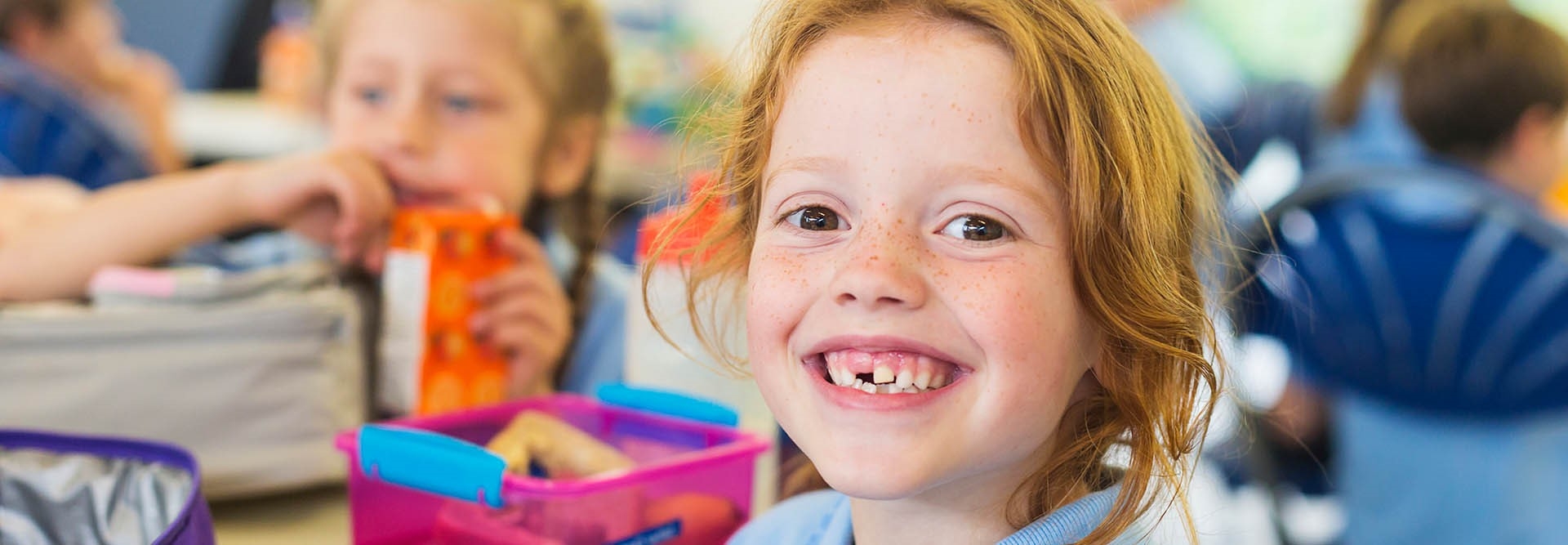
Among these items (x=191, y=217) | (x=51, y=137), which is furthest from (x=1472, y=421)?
(x=51, y=137)

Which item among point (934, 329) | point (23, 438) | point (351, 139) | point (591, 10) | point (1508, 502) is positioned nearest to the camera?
point (934, 329)

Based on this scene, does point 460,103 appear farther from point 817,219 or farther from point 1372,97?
point 1372,97

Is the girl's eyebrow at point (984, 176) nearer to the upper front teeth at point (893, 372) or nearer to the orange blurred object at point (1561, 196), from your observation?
the upper front teeth at point (893, 372)

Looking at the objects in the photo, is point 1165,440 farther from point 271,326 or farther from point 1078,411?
point 271,326

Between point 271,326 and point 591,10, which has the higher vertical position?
point 591,10

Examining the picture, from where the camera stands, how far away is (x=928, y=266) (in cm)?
67

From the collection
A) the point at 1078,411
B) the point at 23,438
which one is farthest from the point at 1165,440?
the point at 23,438

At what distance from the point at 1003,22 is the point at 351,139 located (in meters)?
0.76

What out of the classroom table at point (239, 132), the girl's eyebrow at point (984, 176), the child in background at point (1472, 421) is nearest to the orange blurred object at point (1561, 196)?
the child in background at point (1472, 421)

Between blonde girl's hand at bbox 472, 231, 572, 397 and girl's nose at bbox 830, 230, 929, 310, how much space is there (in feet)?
1.71

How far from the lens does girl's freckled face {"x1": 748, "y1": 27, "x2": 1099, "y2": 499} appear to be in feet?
2.15

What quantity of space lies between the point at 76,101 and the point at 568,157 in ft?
4.07

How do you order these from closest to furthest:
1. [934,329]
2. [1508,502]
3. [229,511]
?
[934,329] < [229,511] < [1508,502]

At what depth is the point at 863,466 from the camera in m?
0.66
